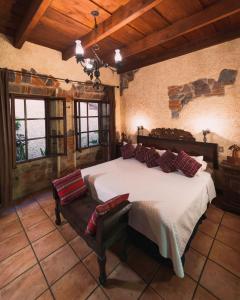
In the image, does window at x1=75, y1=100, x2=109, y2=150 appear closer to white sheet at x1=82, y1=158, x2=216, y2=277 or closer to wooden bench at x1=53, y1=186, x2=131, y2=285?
white sheet at x1=82, y1=158, x2=216, y2=277

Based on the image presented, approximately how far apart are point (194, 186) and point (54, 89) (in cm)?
319

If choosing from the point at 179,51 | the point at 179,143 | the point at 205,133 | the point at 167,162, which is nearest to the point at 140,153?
the point at 167,162

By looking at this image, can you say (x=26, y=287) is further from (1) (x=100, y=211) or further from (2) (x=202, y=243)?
(2) (x=202, y=243)

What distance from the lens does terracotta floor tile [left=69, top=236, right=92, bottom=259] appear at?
188cm

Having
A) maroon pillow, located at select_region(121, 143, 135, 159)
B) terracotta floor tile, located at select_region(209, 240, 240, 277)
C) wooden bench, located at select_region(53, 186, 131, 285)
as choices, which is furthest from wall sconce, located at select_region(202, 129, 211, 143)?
wooden bench, located at select_region(53, 186, 131, 285)

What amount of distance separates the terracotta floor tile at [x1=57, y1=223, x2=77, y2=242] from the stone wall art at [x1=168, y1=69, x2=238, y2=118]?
3005 millimetres

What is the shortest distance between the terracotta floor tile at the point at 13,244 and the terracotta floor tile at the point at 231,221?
277 centimetres

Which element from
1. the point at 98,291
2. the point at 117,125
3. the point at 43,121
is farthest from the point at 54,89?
the point at 98,291

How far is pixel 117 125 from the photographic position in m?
4.82

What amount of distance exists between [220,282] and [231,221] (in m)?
1.11

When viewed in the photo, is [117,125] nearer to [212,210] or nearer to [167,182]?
[167,182]

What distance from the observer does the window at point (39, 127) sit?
10.3ft

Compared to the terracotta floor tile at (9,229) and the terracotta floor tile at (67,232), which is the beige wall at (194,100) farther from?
the terracotta floor tile at (9,229)

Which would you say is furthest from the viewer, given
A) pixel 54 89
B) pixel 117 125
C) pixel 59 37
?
pixel 117 125
